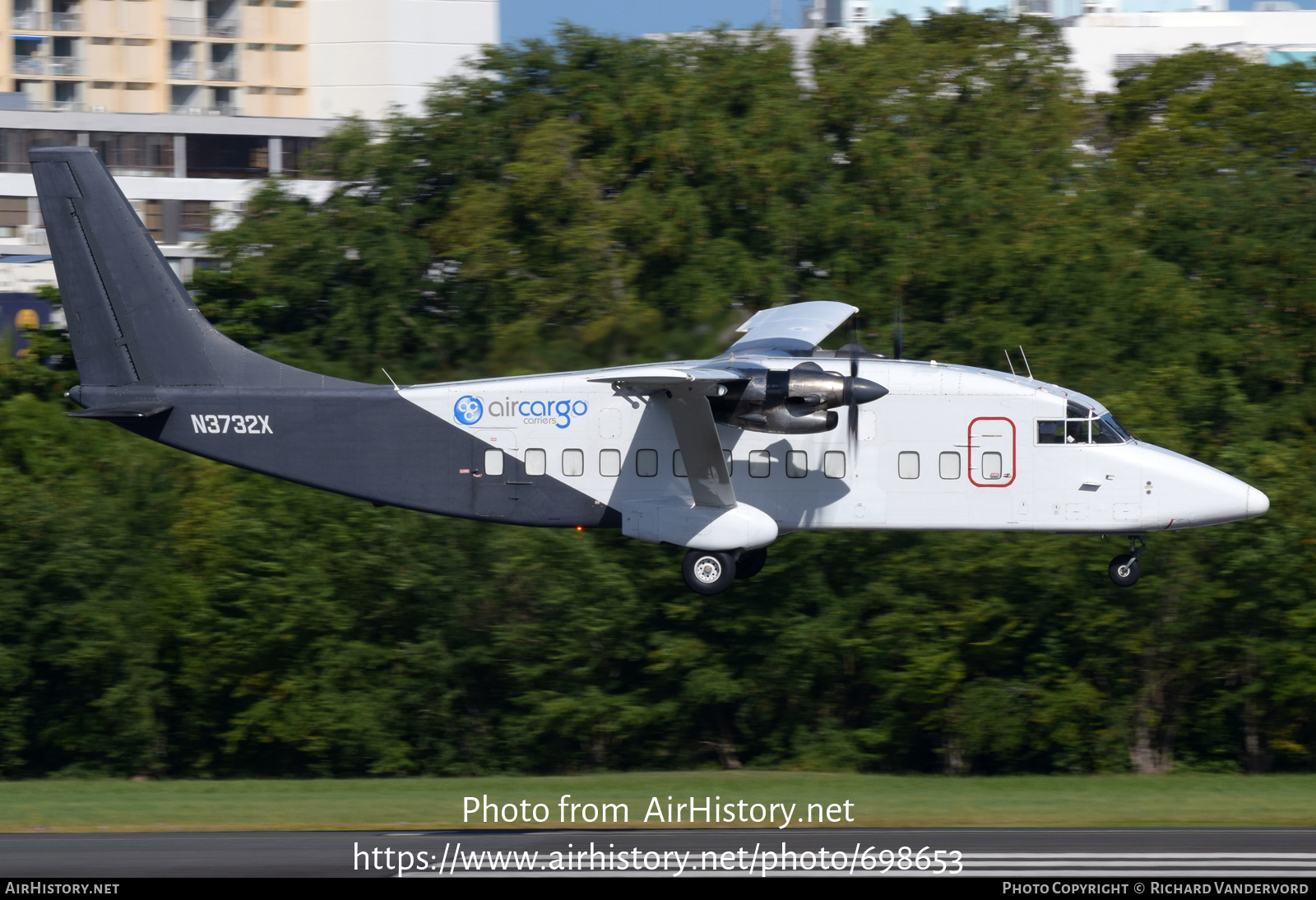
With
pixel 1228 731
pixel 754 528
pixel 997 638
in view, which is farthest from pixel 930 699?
pixel 754 528

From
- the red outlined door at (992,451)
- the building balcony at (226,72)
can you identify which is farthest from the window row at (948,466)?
the building balcony at (226,72)

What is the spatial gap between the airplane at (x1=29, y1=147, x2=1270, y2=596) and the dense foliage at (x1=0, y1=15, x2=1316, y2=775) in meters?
5.71

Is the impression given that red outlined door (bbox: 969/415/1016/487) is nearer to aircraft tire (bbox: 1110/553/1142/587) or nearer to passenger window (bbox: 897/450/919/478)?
passenger window (bbox: 897/450/919/478)

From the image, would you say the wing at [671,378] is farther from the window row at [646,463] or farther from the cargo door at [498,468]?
the cargo door at [498,468]

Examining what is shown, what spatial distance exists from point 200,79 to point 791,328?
228 feet

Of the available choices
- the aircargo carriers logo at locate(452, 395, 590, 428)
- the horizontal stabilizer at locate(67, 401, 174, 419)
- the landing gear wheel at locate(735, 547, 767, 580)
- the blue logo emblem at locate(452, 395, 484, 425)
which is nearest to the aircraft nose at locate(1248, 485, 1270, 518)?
the landing gear wheel at locate(735, 547, 767, 580)

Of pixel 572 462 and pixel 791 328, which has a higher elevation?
pixel 791 328

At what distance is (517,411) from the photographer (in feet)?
66.3

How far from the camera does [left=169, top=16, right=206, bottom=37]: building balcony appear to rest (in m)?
81.1

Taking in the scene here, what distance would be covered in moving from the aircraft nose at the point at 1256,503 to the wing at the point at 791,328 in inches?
242

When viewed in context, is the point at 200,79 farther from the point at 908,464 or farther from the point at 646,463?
the point at 908,464

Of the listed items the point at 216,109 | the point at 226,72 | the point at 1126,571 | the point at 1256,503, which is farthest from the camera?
the point at 226,72

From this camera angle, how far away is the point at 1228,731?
28766 millimetres

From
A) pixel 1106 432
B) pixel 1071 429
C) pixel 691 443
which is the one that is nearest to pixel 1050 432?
pixel 1071 429
